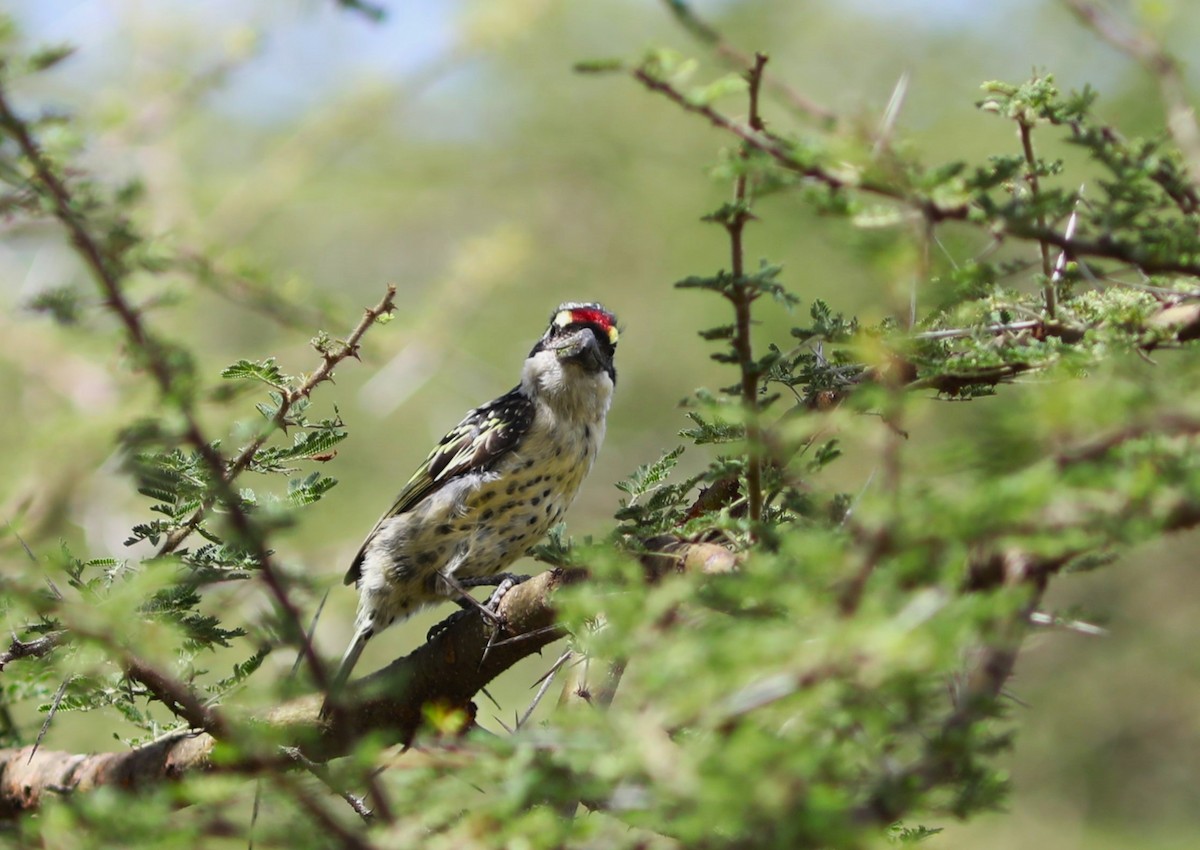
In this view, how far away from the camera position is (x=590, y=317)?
16.4ft

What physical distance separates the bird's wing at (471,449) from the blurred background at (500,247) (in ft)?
1.47

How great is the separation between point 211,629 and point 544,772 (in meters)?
1.41

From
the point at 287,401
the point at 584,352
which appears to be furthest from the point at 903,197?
the point at 584,352

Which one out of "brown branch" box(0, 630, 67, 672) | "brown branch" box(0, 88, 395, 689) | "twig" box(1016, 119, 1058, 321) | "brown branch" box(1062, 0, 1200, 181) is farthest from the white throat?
"brown branch" box(0, 88, 395, 689)

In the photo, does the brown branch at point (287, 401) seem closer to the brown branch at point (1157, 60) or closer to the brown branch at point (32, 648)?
the brown branch at point (32, 648)

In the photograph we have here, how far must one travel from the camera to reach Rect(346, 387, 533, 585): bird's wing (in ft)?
14.5

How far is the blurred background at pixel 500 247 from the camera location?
5445 mm

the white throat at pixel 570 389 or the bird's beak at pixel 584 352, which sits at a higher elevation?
the bird's beak at pixel 584 352

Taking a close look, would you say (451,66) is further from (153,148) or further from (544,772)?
(544,772)

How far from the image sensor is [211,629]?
2570mm

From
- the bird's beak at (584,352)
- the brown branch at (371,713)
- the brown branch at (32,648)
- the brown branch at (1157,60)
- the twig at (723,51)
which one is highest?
the bird's beak at (584,352)

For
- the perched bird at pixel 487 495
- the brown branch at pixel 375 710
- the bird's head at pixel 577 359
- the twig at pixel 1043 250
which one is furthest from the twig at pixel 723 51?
the bird's head at pixel 577 359

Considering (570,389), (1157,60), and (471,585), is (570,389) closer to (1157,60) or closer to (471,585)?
(471,585)

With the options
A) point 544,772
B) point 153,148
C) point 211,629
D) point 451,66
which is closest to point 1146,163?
point 544,772
